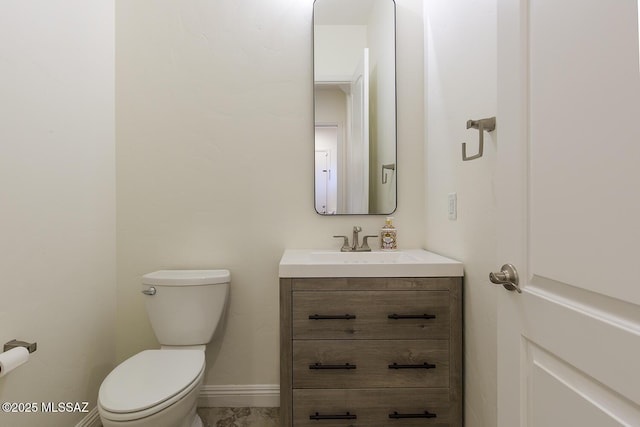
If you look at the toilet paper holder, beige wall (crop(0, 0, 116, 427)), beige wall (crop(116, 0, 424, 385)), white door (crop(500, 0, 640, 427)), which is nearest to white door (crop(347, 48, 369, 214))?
beige wall (crop(116, 0, 424, 385))

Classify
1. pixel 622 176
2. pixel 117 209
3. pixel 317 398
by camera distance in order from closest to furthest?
1. pixel 622 176
2. pixel 317 398
3. pixel 117 209

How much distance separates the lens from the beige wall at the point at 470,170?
1190 millimetres

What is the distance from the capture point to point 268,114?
6.14 ft

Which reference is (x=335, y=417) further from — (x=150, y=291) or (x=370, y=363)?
(x=150, y=291)

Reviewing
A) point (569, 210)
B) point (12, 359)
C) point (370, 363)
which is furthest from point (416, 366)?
point (12, 359)

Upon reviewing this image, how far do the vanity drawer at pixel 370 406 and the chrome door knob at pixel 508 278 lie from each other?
782mm

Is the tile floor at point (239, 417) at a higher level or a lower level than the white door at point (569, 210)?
lower

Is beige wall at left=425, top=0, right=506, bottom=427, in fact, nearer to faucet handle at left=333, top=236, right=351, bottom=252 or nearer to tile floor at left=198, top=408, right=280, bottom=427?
faucet handle at left=333, top=236, right=351, bottom=252

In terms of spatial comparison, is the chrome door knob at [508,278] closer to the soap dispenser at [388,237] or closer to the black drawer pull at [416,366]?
the black drawer pull at [416,366]

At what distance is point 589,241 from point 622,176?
125 millimetres

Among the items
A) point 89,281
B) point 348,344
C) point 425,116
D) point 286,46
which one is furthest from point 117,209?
point 425,116

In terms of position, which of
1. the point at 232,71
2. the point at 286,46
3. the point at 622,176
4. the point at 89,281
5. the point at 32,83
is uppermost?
the point at 286,46

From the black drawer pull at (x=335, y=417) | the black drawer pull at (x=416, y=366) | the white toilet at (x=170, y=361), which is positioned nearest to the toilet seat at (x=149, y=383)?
the white toilet at (x=170, y=361)

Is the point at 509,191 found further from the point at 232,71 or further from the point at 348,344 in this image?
the point at 232,71
